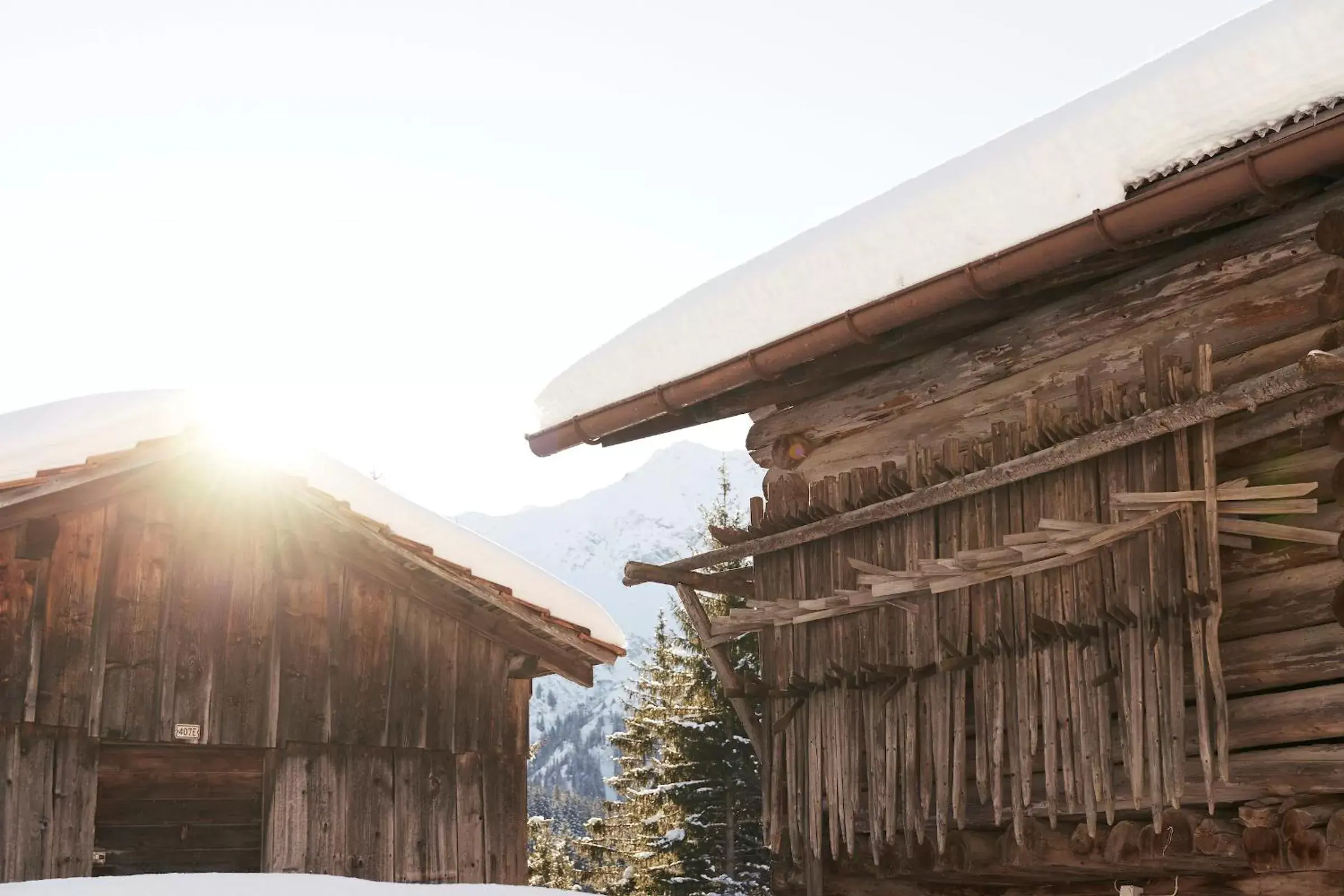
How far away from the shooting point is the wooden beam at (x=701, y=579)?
9266 mm

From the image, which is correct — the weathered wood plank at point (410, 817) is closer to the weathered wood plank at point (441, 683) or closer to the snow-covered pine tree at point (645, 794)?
the weathered wood plank at point (441, 683)

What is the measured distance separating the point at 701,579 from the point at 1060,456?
3.08 metres

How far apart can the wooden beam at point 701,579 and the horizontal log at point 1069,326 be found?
0.95 metres

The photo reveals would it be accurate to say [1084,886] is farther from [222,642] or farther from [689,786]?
[689,786]

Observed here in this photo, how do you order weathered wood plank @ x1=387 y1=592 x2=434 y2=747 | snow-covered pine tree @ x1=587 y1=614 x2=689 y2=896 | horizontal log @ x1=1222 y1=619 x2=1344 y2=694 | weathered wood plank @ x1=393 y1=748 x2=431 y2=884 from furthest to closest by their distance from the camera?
1. snow-covered pine tree @ x1=587 y1=614 x2=689 y2=896
2. weathered wood plank @ x1=387 y1=592 x2=434 y2=747
3. weathered wood plank @ x1=393 y1=748 x2=431 y2=884
4. horizontal log @ x1=1222 y1=619 x2=1344 y2=694

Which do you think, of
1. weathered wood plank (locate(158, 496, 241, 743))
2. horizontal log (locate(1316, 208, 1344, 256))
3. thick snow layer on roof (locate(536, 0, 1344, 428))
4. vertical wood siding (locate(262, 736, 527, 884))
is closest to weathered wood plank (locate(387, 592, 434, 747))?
vertical wood siding (locate(262, 736, 527, 884))

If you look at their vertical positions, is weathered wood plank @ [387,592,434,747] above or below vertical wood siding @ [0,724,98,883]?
above

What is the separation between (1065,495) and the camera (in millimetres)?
7109

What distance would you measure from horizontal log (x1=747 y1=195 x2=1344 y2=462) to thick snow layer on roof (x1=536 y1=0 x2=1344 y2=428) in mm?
680

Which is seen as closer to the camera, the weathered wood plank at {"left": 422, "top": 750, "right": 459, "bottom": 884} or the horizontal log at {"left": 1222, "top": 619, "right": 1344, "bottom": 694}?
the horizontal log at {"left": 1222, "top": 619, "right": 1344, "bottom": 694}

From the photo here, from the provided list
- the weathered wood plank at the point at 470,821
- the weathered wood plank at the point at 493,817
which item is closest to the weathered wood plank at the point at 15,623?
the weathered wood plank at the point at 470,821

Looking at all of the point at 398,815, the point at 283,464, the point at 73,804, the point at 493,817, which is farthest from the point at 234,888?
the point at 493,817

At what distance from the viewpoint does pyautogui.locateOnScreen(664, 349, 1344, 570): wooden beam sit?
19.7 feet

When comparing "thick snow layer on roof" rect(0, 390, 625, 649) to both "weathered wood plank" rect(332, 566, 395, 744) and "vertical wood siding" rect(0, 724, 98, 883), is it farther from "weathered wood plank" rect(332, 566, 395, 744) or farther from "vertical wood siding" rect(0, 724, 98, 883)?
"vertical wood siding" rect(0, 724, 98, 883)
